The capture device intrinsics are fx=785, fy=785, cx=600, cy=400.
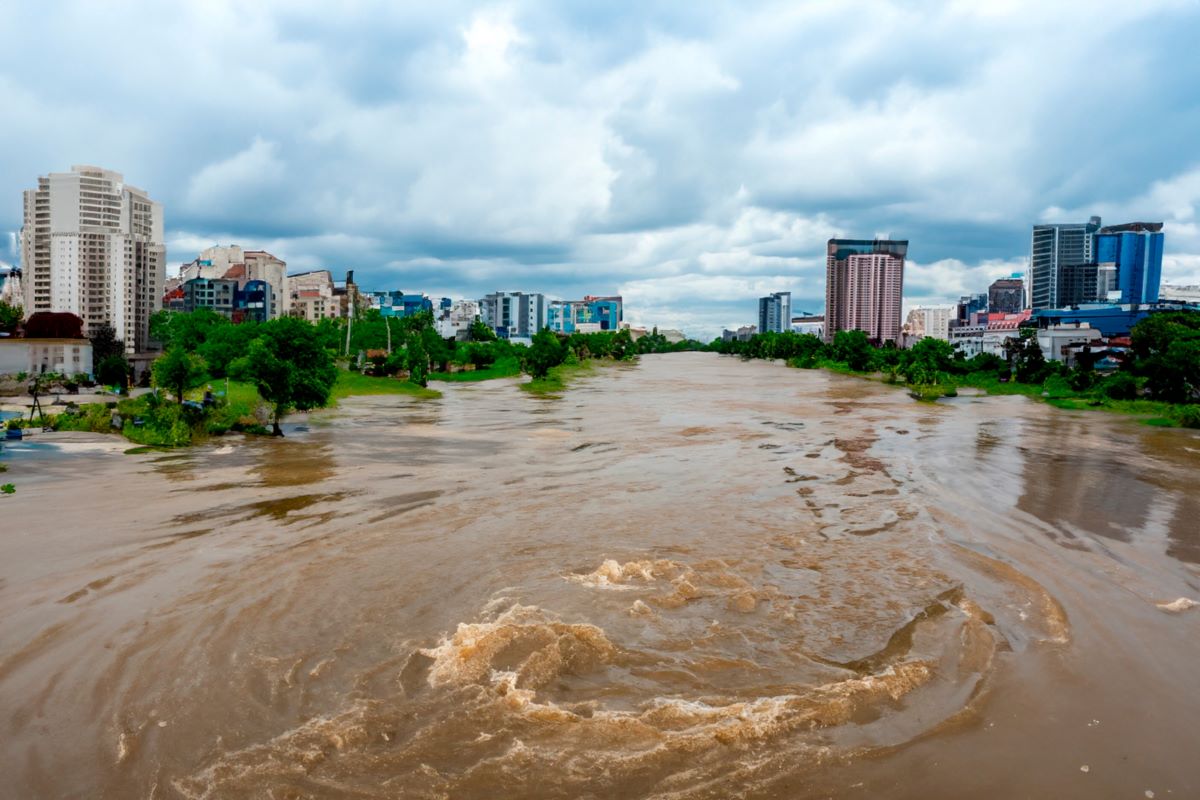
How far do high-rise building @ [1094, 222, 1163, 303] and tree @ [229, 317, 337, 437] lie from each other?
7910 inches

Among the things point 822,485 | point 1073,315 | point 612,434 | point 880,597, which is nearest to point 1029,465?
point 822,485

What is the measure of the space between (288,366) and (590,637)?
25.2 m

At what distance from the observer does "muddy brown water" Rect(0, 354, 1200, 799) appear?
22.9 ft

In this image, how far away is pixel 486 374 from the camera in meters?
82.8

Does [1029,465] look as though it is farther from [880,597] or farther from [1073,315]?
[1073,315]

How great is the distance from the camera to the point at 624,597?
11508mm

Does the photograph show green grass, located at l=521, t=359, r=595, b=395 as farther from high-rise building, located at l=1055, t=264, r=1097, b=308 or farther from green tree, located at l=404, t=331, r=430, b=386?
high-rise building, located at l=1055, t=264, r=1097, b=308

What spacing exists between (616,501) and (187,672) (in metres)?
11.2

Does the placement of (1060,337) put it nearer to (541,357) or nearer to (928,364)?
(928,364)

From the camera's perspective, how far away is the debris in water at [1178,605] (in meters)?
11.5

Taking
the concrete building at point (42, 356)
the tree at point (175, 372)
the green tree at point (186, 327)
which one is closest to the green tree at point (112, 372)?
the concrete building at point (42, 356)

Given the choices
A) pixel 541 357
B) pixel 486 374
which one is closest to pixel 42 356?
pixel 541 357

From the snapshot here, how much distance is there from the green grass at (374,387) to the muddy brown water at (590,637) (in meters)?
34.3

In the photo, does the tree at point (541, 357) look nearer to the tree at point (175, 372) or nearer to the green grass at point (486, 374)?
the green grass at point (486, 374)
